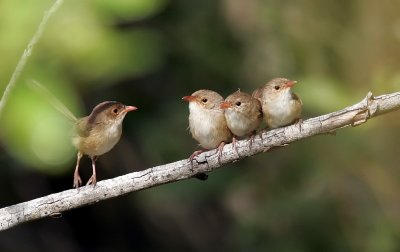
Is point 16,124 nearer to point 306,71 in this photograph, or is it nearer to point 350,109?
point 350,109

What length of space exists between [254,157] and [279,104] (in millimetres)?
4490

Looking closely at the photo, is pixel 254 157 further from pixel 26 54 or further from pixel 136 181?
pixel 26 54

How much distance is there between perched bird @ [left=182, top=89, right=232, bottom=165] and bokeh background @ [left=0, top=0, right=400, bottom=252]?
1667mm

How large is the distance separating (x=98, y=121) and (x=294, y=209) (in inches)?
165

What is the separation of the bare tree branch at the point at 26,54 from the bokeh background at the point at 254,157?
415 cm

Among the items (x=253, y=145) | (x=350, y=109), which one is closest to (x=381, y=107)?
(x=350, y=109)

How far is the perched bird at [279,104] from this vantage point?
16.2 ft

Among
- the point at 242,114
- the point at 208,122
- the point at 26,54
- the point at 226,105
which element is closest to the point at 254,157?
the point at 208,122

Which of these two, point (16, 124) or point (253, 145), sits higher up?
point (253, 145)

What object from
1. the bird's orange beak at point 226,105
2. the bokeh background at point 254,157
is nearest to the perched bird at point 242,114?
the bird's orange beak at point 226,105

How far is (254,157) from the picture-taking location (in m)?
9.51

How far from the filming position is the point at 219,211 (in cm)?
1073

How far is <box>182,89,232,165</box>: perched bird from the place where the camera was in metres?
5.05

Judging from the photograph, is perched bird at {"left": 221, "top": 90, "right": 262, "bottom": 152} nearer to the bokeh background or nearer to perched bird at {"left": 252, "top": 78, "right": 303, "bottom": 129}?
perched bird at {"left": 252, "top": 78, "right": 303, "bottom": 129}
